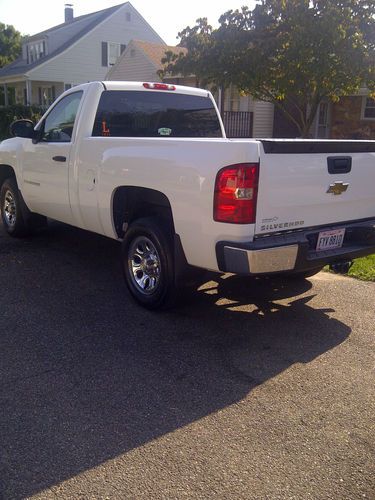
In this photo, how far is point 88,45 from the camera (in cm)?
3656

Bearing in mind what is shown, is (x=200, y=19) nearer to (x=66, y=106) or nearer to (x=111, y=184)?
(x=66, y=106)

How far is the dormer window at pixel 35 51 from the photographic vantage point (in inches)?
1490

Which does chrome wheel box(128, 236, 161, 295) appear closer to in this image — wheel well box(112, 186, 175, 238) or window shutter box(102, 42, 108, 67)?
wheel well box(112, 186, 175, 238)

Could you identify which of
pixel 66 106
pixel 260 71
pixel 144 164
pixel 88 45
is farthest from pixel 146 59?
pixel 144 164

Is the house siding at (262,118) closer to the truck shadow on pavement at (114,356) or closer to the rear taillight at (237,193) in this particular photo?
the truck shadow on pavement at (114,356)

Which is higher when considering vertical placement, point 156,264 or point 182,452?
point 156,264

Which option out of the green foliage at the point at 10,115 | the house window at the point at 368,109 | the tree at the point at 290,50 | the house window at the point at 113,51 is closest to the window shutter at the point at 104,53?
the house window at the point at 113,51

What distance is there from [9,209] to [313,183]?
15.9ft

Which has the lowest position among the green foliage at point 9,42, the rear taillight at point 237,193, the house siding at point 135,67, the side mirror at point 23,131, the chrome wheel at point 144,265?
the chrome wheel at point 144,265

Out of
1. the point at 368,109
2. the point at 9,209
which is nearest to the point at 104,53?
the point at 368,109

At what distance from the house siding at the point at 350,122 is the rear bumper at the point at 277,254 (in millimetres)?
18107

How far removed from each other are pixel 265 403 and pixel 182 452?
2.43ft

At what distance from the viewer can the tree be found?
1244cm

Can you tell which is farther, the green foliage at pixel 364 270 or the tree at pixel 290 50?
the tree at pixel 290 50
